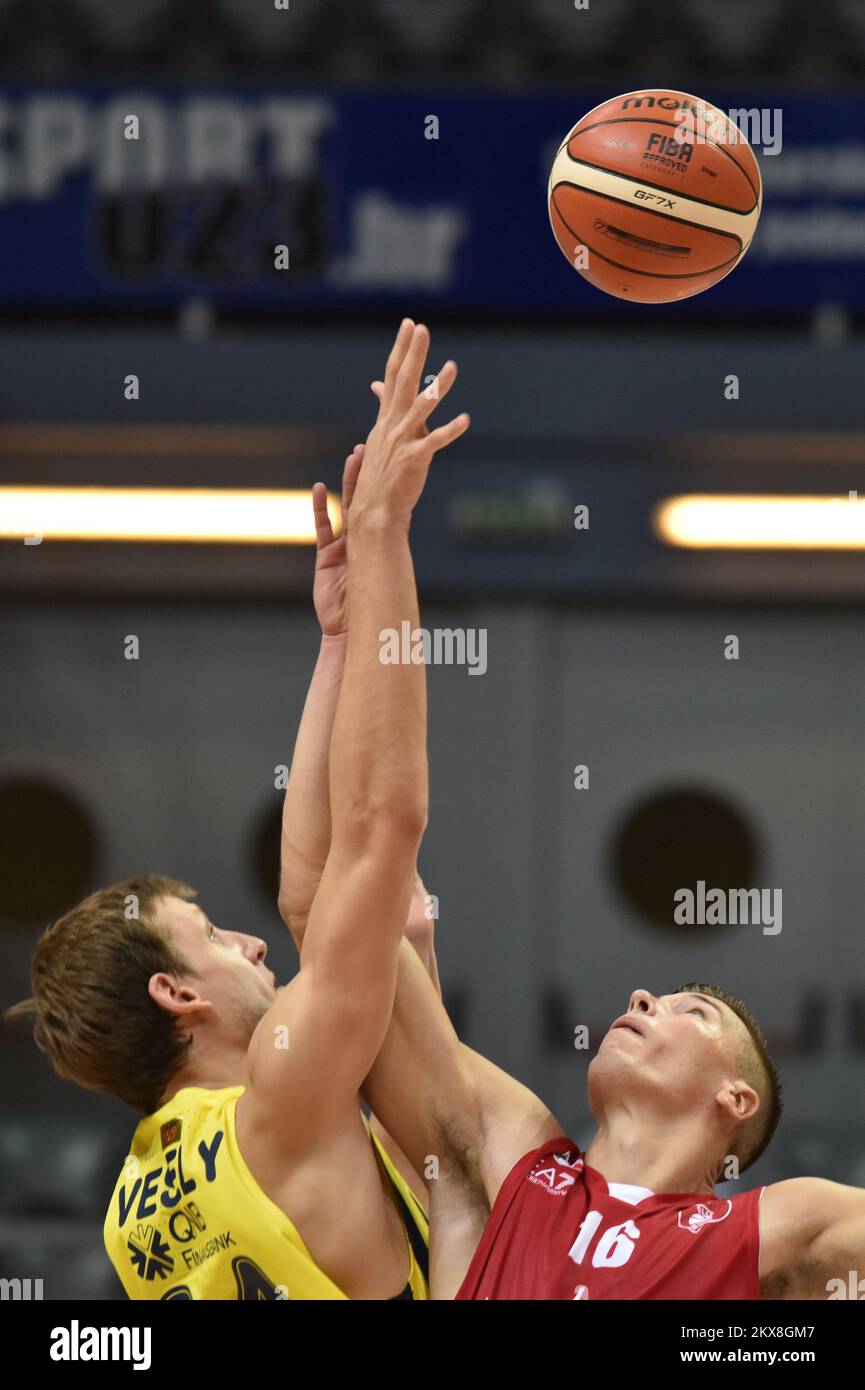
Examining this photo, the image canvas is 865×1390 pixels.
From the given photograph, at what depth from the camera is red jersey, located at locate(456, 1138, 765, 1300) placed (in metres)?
3.23

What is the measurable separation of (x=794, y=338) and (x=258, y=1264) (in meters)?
6.01

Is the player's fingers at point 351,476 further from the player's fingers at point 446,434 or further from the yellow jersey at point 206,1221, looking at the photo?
the yellow jersey at point 206,1221

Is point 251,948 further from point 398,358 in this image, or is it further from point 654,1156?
point 398,358

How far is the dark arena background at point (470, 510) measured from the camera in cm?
807

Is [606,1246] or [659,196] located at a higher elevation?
[659,196]

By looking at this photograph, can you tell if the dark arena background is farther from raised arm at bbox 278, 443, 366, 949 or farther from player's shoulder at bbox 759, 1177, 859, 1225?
player's shoulder at bbox 759, 1177, 859, 1225

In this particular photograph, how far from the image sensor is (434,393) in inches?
121

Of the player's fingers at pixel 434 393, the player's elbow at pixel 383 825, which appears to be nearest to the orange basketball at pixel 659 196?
the player's fingers at pixel 434 393

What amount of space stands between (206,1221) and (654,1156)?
0.84m

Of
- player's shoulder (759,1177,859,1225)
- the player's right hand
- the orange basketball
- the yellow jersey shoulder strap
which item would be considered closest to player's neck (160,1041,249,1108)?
the yellow jersey shoulder strap

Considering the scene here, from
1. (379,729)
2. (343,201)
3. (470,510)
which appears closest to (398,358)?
(379,729)

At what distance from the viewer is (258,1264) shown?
10.7 feet

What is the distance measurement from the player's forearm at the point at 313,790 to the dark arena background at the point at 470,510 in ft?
14.6

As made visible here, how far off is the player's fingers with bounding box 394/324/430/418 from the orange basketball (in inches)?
37.1
